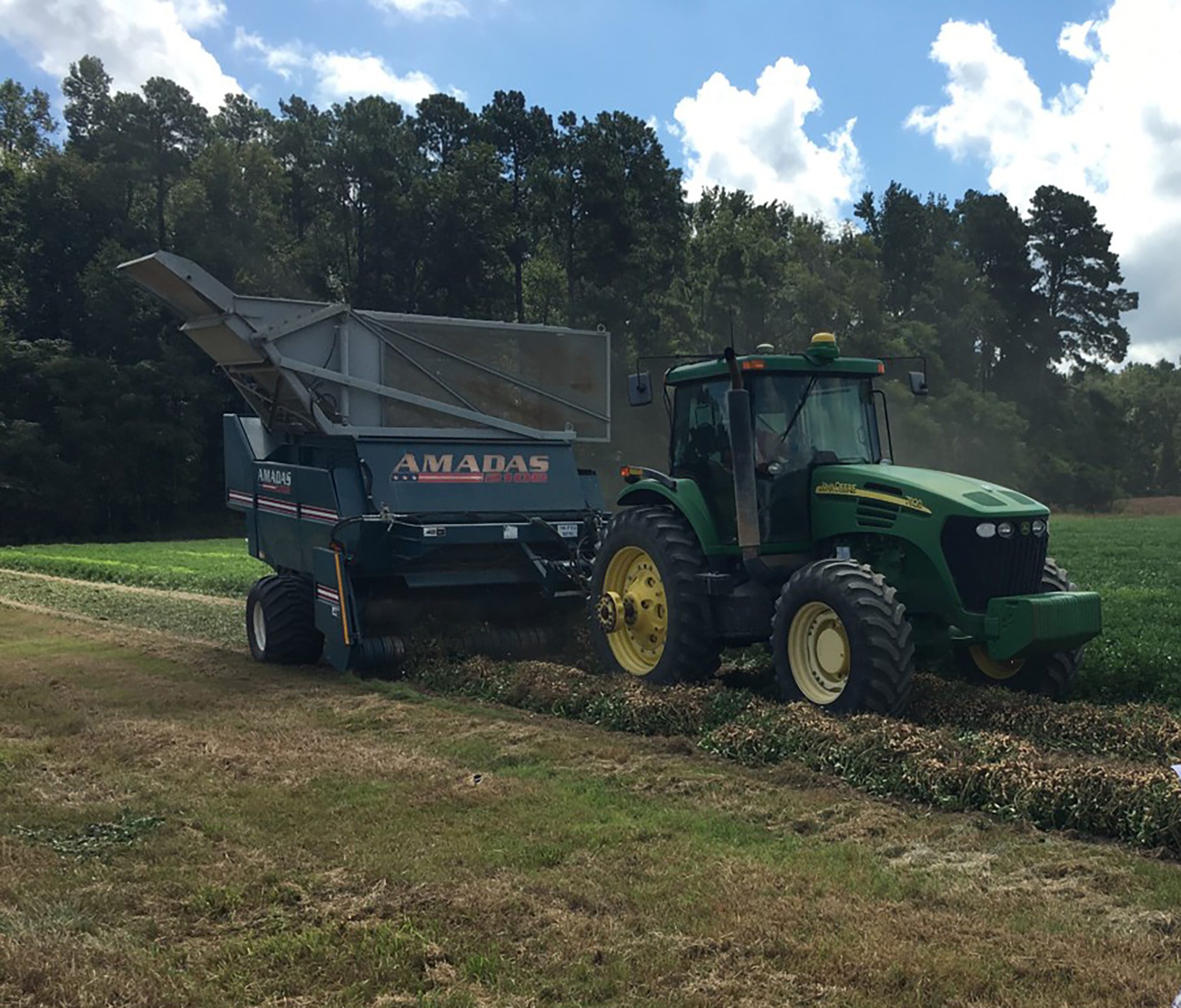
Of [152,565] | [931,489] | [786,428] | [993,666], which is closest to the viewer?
[931,489]

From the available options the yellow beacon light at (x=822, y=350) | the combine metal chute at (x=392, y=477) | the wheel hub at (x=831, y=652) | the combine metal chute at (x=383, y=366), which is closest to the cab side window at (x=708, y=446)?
the yellow beacon light at (x=822, y=350)

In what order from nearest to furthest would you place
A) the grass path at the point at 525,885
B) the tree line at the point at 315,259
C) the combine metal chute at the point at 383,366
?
the grass path at the point at 525,885, the combine metal chute at the point at 383,366, the tree line at the point at 315,259

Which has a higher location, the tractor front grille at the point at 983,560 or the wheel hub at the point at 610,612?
the tractor front grille at the point at 983,560

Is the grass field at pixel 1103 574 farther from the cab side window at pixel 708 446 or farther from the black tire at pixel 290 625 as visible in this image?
the black tire at pixel 290 625

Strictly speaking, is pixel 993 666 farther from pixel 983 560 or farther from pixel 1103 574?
pixel 1103 574

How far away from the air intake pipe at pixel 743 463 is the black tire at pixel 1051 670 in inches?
64.1

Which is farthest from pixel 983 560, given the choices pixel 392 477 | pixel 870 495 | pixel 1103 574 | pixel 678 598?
pixel 1103 574

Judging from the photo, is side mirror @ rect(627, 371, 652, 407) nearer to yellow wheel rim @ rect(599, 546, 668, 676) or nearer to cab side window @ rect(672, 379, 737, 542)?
cab side window @ rect(672, 379, 737, 542)

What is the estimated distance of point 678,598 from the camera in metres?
8.23

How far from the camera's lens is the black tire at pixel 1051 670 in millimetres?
7750

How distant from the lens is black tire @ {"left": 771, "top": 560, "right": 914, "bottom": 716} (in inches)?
A: 268

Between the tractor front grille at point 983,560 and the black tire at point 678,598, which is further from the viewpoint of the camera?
the black tire at point 678,598

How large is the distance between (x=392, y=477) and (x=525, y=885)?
616cm

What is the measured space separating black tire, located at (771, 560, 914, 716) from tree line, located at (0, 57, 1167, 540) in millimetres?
34935
